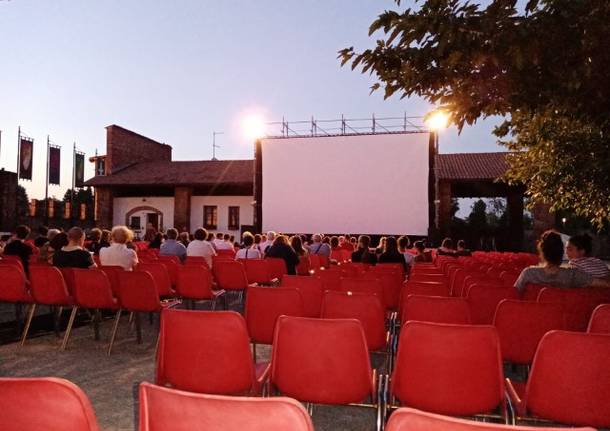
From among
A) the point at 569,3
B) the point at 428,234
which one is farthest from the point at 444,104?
the point at 428,234

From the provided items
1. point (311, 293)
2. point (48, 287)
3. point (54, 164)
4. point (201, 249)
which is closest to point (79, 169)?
point (54, 164)

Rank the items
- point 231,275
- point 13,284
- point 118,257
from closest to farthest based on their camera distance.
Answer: point 13,284
point 118,257
point 231,275

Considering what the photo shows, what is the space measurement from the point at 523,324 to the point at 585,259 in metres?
2.50

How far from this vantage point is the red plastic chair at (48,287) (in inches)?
180

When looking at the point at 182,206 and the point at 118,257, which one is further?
the point at 182,206

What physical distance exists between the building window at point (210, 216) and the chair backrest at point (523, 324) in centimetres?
2263

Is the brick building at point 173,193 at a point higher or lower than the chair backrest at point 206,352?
higher

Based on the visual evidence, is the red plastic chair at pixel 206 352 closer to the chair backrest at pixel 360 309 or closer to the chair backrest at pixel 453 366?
the chair backrest at pixel 453 366

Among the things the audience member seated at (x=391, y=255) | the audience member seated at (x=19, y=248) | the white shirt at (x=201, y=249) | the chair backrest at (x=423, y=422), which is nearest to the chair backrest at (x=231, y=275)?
the white shirt at (x=201, y=249)

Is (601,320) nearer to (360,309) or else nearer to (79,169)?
(360,309)

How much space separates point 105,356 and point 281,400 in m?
3.80

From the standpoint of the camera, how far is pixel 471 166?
2419 cm

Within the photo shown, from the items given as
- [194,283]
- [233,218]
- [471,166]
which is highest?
[471,166]

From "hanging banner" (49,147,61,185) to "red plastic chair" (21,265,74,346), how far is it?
25.2 metres
